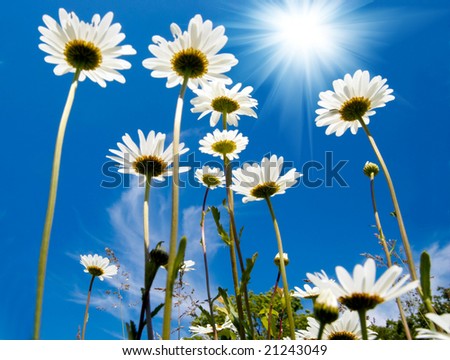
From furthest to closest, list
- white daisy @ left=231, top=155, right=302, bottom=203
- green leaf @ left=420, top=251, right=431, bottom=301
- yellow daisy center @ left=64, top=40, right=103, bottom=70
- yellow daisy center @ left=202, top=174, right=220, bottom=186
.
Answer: yellow daisy center @ left=202, top=174, right=220, bottom=186, white daisy @ left=231, top=155, right=302, bottom=203, yellow daisy center @ left=64, top=40, right=103, bottom=70, green leaf @ left=420, top=251, right=431, bottom=301

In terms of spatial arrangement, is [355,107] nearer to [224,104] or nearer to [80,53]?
[224,104]

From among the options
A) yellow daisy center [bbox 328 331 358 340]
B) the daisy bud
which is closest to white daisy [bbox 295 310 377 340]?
yellow daisy center [bbox 328 331 358 340]

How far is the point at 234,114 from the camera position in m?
3.15

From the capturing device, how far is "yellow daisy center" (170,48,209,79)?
199 centimetres

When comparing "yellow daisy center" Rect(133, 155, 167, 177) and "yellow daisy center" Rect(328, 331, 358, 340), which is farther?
"yellow daisy center" Rect(133, 155, 167, 177)

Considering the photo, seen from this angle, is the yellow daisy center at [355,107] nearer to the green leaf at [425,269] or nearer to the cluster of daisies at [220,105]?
the cluster of daisies at [220,105]

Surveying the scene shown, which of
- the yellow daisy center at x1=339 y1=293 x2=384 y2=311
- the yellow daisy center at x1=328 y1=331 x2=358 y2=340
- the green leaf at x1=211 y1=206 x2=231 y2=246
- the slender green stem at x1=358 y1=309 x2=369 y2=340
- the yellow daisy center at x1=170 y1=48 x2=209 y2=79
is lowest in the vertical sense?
the slender green stem at x1=358 y1=309 x2=369 y2=340

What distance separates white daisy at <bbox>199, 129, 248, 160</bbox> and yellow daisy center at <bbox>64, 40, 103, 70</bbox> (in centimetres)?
117

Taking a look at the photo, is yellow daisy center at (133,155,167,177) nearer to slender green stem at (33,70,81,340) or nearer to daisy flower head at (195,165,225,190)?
slender green stem at (33,70,81,340)

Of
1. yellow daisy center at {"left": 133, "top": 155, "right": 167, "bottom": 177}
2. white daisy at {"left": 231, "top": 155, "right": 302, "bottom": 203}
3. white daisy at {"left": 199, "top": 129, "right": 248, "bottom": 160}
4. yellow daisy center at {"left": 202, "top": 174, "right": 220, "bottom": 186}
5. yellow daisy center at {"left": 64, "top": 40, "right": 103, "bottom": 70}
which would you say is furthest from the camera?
yellow daisy center at {"left": 202, "top": 174, "right": 220, "bottom": 186}

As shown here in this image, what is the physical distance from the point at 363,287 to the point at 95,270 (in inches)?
127
